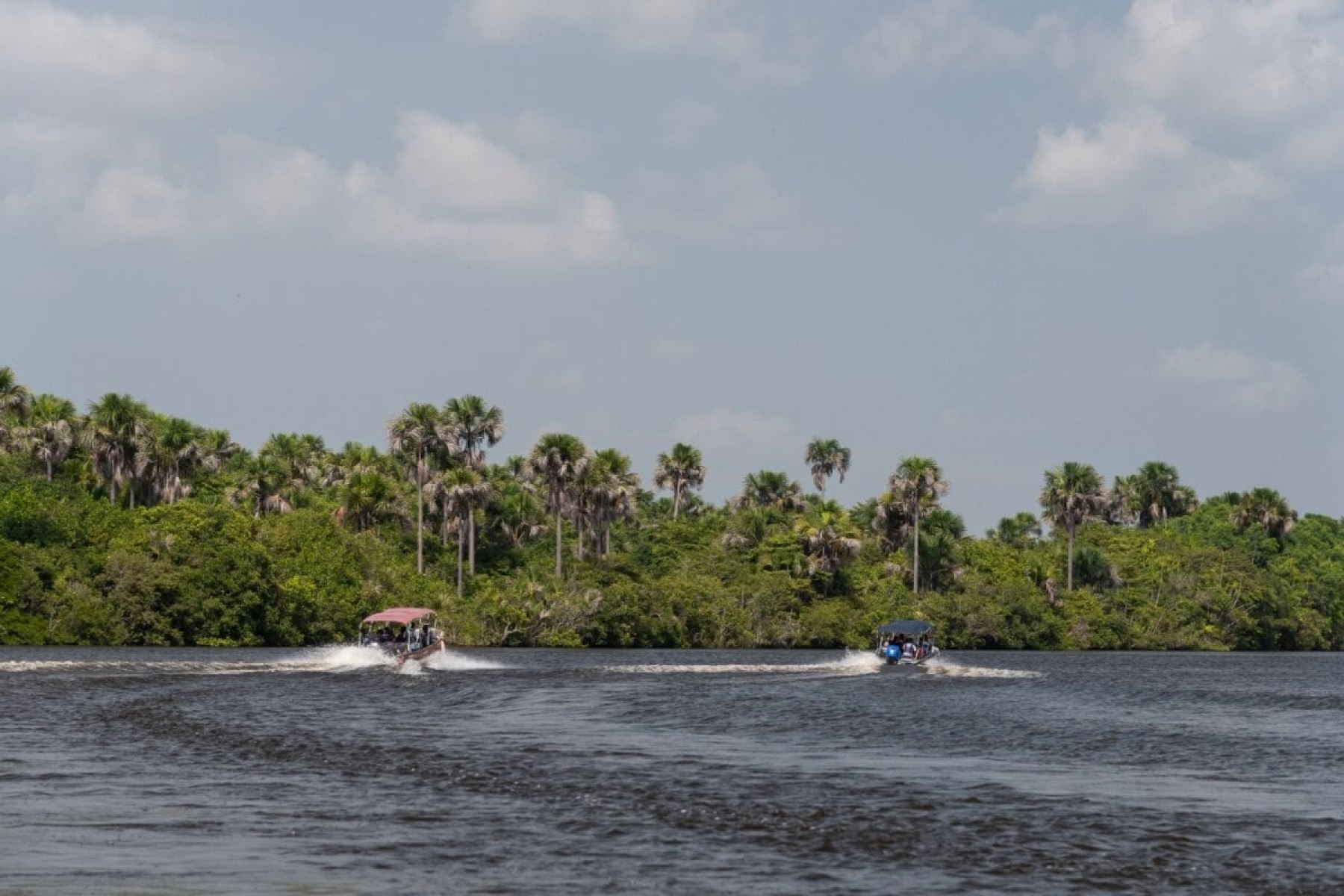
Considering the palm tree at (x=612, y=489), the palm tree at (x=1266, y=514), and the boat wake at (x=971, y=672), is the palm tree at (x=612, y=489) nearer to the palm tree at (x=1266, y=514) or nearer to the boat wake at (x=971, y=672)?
the boat wake at (x=971, y=672)

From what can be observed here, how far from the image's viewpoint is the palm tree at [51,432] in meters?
115

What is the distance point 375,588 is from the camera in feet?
354

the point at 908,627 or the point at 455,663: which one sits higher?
the point at 908,627

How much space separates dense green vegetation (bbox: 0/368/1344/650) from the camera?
98938mm

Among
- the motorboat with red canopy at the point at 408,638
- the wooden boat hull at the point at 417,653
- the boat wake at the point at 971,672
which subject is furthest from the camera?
the boat wake at the point at 971,672

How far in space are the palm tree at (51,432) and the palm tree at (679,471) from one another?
55325 millimetres

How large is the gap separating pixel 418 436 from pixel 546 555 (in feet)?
51.0

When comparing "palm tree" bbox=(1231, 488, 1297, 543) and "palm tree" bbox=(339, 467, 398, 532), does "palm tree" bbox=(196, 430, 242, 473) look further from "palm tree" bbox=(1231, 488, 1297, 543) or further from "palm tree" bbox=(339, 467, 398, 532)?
"palm tree" bbox=(1231, 488, 1297, 543)

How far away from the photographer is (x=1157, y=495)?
172 meters

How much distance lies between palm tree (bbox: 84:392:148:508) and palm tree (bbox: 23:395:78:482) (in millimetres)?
2680

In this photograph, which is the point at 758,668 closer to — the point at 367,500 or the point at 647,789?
the point at 367,500

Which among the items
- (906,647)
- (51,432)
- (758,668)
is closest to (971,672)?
(906,647)

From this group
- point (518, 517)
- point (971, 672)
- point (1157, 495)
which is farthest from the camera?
point (1157, 495)

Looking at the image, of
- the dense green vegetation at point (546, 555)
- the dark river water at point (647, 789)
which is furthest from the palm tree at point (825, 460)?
the dark river water at point (647, 789)
